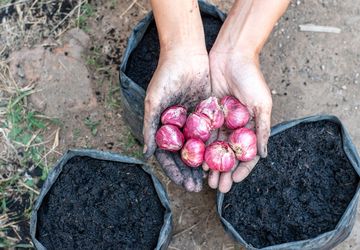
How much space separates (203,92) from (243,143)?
27 cm

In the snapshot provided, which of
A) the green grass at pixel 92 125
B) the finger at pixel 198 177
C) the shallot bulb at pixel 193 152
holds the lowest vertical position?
the green grass at pixel 92 125

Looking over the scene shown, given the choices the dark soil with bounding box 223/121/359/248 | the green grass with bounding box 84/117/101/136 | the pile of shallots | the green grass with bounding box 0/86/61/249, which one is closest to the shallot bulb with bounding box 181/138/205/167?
the pile of shallots

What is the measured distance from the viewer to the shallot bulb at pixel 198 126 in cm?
167

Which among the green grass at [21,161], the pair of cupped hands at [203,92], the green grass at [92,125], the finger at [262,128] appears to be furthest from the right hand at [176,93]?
the green grass at [21,161]

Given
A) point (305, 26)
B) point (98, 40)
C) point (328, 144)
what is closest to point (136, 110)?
point (98, 40)

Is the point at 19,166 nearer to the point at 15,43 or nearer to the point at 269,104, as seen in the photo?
the point at 15,43

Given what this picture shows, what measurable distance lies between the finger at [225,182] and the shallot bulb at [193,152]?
0.10 metres

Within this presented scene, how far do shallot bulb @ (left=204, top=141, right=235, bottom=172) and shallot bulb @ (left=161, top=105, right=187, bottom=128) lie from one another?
0.13 metres

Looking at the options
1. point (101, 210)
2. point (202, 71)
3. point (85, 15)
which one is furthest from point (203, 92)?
point (85, 15)

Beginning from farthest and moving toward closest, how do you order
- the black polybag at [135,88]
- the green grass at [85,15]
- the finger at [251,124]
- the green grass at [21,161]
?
the green grass at [85,15] < the green grass at [21,161] < the black polybag at [135,88] < the finger at [251,124]

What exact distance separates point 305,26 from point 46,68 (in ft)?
3.78

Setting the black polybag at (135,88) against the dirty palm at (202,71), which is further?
the black polybag at (135,88)

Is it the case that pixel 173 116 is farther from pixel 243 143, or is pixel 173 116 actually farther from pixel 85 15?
pixel 85 15

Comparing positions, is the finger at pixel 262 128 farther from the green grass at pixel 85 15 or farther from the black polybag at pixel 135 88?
the green grass at pixel 85 15
